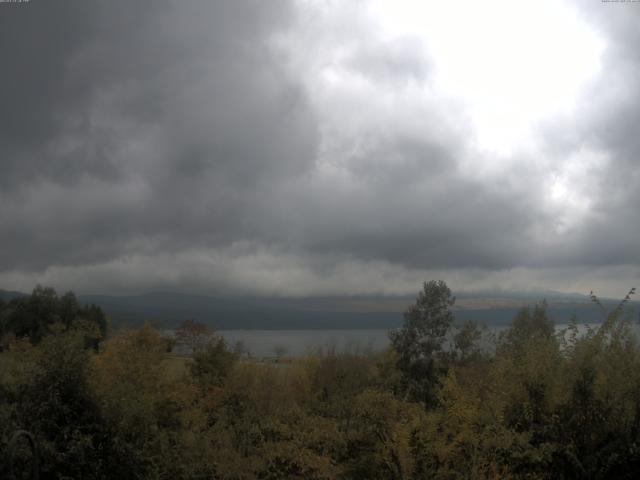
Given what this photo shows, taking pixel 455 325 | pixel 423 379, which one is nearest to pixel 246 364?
pixel 423 379

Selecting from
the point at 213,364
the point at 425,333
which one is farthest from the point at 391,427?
the point at 425,333

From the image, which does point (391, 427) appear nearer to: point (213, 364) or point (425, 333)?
point (213, 364)

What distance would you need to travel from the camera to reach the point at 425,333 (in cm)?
4588

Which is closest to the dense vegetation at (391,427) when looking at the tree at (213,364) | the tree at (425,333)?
the tree at (213,364)

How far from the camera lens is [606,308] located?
17672mm

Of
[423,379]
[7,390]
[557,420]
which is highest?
[7,390]

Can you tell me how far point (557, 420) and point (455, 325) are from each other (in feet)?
106

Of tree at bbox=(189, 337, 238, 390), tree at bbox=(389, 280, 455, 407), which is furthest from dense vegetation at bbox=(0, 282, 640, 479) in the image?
tree at bbox=(389, 280, 455, 407)

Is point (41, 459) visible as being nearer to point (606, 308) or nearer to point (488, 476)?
point (488, 476)

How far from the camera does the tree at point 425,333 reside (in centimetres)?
4494

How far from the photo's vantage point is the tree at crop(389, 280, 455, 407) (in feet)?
147

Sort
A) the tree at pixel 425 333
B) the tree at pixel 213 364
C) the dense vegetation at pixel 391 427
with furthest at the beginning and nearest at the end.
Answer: the tree at pixel 425 333 → the tree at pixel 213 364 → the dense vegetation at pixel 391 427

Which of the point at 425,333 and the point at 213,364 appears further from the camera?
the point at 425,333

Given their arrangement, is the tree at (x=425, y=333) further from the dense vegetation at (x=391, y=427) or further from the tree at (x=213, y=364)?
the dense vegetation at (x=391, y=427)
